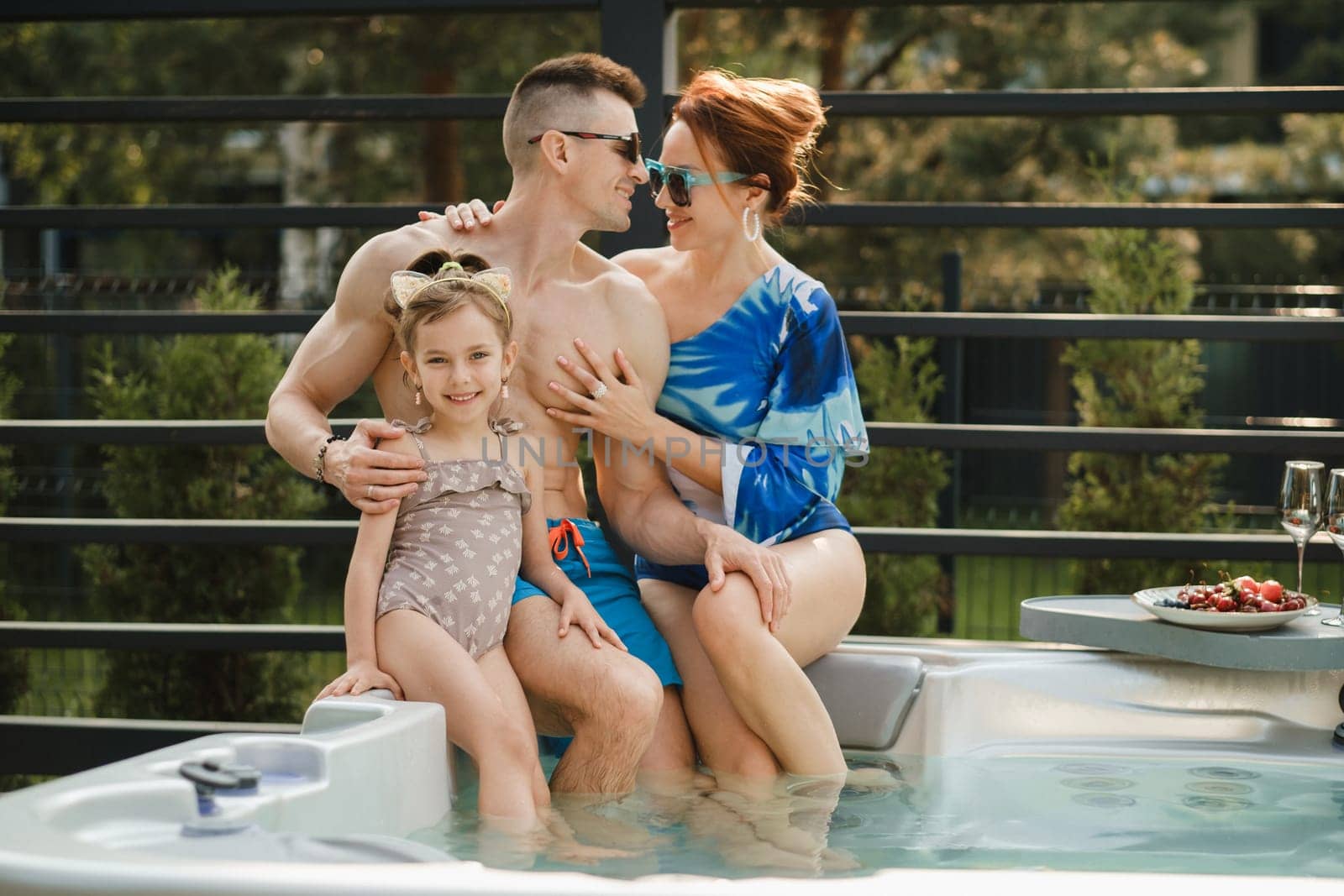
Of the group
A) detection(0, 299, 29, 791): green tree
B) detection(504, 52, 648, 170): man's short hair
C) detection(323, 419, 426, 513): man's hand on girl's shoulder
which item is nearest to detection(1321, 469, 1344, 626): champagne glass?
detection(504, 52, 648, 170): man's short hair

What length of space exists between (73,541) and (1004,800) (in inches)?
110

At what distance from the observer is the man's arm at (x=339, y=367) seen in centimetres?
251

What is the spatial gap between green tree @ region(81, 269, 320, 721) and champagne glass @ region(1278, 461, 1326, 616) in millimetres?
3084

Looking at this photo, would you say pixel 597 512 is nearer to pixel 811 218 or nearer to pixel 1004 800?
pixel 811 218

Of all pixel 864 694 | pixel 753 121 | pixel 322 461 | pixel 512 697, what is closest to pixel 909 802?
pixel 864 694

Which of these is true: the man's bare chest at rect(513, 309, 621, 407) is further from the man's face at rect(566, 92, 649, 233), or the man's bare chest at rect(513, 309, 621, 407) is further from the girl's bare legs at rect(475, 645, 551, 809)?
the girl's bare legs at rect(475, 645, 551, 809)

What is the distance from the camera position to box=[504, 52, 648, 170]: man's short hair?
273 centimetres

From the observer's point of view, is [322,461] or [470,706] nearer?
[470,706]

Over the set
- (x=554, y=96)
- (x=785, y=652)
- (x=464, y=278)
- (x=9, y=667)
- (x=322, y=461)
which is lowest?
(x=9, y=667)

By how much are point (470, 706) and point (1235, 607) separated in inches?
60.2

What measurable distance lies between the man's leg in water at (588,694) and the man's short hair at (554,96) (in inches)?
36.9

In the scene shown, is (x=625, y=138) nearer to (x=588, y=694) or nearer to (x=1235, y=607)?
(x=588, y=694)

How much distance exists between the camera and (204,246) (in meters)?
10.8

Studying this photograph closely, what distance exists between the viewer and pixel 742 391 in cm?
279
